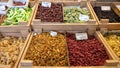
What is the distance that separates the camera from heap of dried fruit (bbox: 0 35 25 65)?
6.35 feet

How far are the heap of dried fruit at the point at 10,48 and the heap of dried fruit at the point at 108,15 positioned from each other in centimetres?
122

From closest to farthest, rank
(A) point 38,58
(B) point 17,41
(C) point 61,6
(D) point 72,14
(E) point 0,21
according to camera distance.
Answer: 1. (A) point 38,58
2. (B) point 17,41
3. (E) point 0,21
4. (D) point 72,14
5. (C) point 61,6

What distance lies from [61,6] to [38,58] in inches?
50.6

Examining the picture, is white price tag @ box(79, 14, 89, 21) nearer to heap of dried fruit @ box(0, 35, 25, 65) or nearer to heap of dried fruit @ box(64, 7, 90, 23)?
heap of dried fruit @ box(64, 7, 90, 23)

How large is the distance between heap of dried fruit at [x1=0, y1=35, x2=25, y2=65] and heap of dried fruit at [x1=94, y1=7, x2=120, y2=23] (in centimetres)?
122

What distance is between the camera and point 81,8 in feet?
10.1

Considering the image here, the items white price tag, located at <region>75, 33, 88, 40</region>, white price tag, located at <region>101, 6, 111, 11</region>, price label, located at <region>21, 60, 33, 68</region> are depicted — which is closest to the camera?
price label, located at <region>21, 60, 33, 68</region>

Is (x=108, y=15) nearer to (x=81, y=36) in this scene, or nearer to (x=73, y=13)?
(x=73, y=13)

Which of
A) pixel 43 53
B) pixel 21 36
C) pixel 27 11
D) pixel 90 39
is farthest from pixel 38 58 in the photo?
pixel 27 11

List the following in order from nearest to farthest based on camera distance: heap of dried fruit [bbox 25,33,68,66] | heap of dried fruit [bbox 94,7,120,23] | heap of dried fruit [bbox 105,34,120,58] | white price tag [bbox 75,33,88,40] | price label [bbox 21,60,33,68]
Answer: price label [bbox 21,60,33,68]
heap of dried fruit [bbox 25,33,68,66]
heap of dried fruit [bbox 105,34,120,58]
white price tag [bbox 75,33,88,40]
heap of dried fruit [bbox 94,7,120,23]

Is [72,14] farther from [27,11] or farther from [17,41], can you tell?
[17,41]

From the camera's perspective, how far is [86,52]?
2.09 meters

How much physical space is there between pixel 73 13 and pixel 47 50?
36.4 inches

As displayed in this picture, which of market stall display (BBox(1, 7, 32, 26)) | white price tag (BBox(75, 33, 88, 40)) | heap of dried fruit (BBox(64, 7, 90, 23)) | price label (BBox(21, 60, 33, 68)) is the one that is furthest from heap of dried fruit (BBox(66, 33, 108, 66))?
market stall display (BBox(1, 7, 32, 26))
